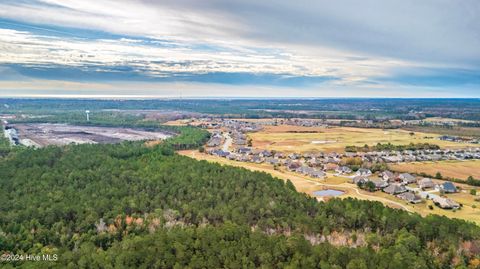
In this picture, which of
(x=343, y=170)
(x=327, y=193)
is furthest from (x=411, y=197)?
(x=343, y=170)

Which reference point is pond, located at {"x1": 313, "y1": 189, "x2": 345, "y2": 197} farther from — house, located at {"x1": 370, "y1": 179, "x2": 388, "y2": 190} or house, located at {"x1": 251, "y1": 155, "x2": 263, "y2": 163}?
house, located at {"x1": 251, "y1": 155, "x2": 263, "y2": 163}

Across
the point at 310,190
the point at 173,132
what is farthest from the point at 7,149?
the point at 310,190

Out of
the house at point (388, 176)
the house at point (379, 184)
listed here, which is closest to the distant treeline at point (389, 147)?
the house at point (388, 176)

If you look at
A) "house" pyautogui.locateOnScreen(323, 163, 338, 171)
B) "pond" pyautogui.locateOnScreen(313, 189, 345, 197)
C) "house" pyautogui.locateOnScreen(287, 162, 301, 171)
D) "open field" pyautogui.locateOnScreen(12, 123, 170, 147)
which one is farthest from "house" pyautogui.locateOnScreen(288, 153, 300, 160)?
"open field" pyautogui.locateOnScreen(12, 123, 170, 147)

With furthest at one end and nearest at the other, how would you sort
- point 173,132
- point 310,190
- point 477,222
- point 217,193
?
point 173,132
point 310,190
point 217,193
point 477,222

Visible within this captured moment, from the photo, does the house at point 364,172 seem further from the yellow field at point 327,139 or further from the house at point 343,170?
the yellow field at point 327,139

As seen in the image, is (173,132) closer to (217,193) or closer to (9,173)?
(9,173)
